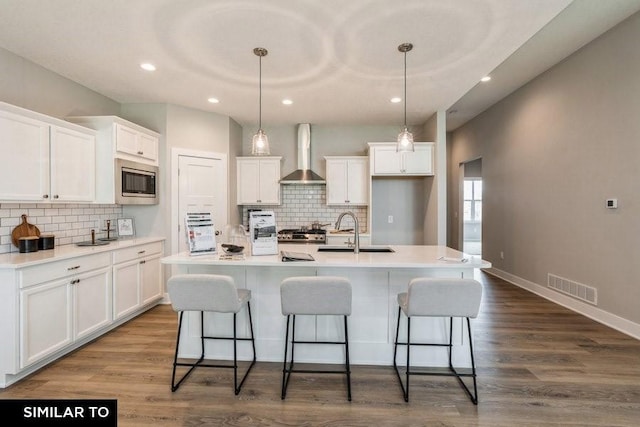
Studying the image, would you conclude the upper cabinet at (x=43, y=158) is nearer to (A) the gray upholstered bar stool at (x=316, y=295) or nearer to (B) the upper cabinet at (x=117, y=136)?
(B) the upper cabinet at (x=117, y=136)

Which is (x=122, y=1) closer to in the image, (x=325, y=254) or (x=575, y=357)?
(x=325, y=254)

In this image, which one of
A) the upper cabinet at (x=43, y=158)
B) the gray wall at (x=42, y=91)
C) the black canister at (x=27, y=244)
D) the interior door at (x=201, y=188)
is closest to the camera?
the upper cabinet at (x=43, y=158)

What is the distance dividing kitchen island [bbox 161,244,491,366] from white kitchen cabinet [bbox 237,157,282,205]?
258 centimetres

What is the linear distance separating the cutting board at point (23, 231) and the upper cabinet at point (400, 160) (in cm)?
408

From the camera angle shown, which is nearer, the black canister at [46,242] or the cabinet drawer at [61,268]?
the cabinet drawer at [61,268]

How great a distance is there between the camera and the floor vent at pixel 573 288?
11.3 ft

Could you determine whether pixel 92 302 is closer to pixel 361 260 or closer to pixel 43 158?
pixel 43 158

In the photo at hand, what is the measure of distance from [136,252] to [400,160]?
3778 millimetres

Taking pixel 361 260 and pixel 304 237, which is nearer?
pixel 361 260

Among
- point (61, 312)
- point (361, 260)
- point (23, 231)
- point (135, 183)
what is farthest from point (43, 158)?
point (361, 260)

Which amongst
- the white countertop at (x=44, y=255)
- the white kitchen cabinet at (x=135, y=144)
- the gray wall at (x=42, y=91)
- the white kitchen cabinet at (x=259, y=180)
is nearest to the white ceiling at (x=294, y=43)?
the gray wall at (x=42, y=91)

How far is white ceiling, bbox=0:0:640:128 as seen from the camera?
2176 mm

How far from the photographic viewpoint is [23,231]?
2.75m

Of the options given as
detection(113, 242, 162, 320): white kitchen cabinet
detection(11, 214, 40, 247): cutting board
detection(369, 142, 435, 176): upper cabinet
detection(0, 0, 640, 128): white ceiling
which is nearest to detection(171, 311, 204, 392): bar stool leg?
detection(113, 242, 162, 320): white kitchen cabinet
